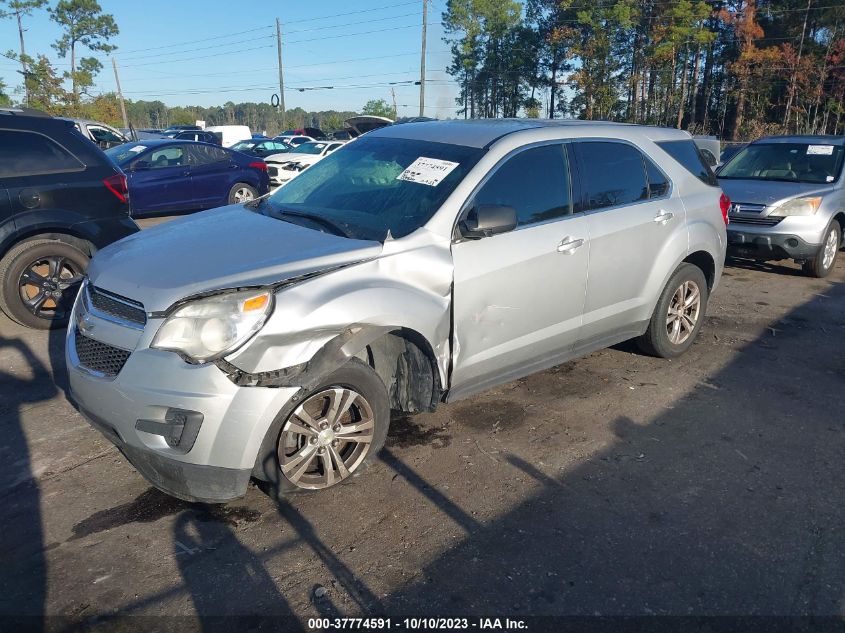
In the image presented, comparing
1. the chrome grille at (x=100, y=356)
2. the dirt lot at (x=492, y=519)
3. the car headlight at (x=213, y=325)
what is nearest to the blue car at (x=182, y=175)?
the dirt lot at (x=492, y=519)

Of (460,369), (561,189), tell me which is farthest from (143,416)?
(561,189)

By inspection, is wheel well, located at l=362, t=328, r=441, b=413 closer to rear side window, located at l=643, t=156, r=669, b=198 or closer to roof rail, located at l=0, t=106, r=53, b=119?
rear side window, located at l=643, t=156, r=669, b=198

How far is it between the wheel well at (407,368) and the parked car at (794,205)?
20.7ft

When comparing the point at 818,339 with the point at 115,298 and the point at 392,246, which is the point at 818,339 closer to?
the point at 392,246

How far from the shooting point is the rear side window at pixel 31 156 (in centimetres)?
573

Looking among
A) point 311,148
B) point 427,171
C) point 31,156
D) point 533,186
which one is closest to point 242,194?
point 311,148

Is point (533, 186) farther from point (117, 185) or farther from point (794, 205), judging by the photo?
point (794, 205)

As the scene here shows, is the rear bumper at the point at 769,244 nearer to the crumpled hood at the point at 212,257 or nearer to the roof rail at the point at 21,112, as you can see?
the crumpled hood at the point at 212,257

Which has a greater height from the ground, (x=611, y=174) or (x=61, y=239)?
(x=611, y=174)

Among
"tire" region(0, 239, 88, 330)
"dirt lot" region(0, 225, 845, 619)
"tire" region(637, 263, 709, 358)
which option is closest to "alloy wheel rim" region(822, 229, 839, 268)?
"tire" region(637, 263, 709, 358)

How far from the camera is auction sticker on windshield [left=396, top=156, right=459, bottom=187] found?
154 inches

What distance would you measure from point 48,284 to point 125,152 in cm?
730

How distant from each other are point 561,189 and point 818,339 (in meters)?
3.44

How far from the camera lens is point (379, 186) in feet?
13.4
